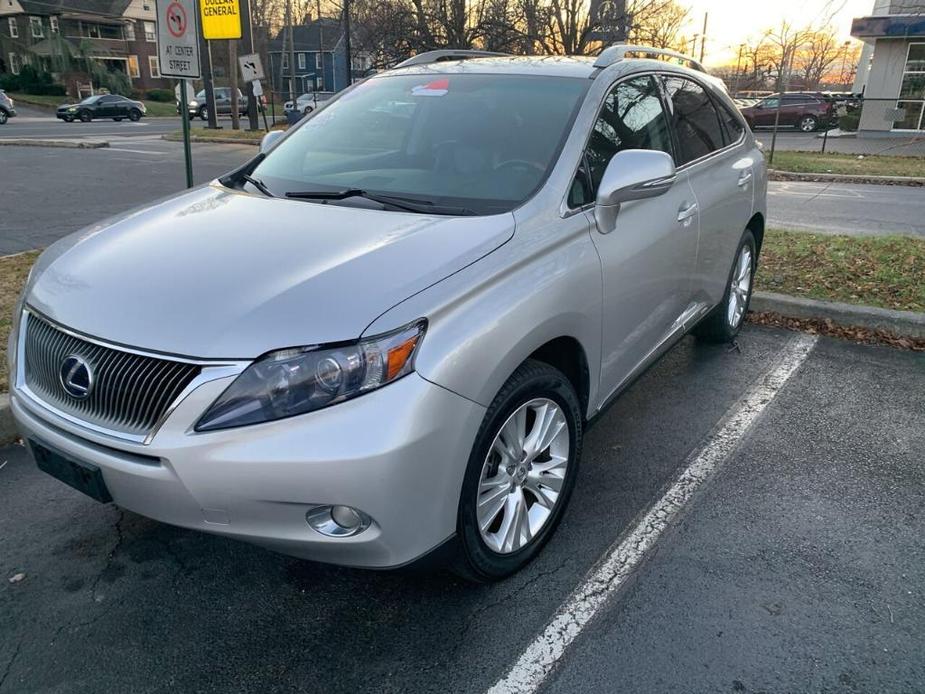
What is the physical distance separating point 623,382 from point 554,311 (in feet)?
3.11

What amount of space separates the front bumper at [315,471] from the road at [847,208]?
8911 millimetres

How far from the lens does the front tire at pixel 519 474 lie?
2463mm

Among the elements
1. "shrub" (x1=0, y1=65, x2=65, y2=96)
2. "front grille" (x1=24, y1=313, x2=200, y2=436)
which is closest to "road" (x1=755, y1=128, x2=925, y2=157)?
"front grille" (x1=24, y1=313, x2=200, y2=436)

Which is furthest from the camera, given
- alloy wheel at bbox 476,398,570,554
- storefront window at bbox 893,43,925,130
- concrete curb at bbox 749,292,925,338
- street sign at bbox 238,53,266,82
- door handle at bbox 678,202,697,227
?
storefront window at bbox 893,43,925,130

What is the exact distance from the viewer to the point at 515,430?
8.70 ft

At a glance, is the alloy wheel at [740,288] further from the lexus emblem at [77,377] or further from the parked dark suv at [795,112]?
the parked dark suv at [795,112]

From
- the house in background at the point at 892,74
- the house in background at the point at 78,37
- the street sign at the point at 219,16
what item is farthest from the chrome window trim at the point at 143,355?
the house in background at the point at 78,37

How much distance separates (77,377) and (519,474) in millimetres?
1521

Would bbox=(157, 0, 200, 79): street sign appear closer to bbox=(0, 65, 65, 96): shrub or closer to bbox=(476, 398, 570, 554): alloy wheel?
bbox=(476, 398, 570, 554): alloy wheel

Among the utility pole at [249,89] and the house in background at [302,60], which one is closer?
the utility pole at [249,89]

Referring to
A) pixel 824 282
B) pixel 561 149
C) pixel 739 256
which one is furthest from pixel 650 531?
pixel 824 282

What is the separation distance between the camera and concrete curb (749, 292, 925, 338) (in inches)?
215

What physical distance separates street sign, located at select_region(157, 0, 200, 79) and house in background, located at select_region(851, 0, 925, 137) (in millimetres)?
26174

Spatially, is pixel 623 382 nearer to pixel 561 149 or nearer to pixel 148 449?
pixel 561 149
